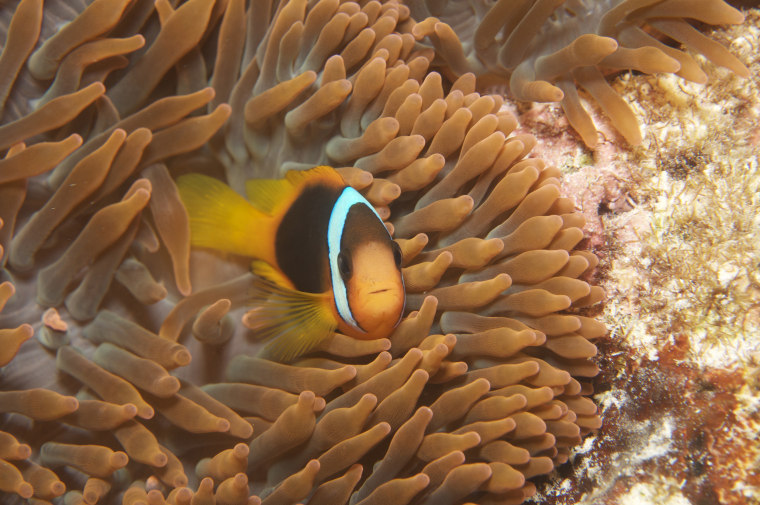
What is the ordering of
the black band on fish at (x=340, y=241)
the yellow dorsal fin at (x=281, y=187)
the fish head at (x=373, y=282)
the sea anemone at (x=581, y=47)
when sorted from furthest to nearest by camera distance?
the sea anemone at (x=581, y=47), the yellow dorsal fin at (x=281, y=187), the black band on fish at (x=340, y=241), the fish head at (x=373, y=282)

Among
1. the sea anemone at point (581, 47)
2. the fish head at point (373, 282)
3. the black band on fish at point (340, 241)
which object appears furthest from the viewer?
the sea anemone at point (581, 47)

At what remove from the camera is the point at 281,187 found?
1606 mm

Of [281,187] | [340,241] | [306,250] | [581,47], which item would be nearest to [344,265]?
[340,241]

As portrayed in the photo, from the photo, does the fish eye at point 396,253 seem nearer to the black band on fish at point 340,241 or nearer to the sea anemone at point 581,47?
the black band on fish at point 340,241

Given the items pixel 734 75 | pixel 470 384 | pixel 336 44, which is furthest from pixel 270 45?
pixel 734 75

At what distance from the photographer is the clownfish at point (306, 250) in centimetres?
128

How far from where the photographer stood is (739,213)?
1677mm

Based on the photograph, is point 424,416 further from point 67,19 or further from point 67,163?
point 67,19

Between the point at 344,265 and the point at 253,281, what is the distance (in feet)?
1.41

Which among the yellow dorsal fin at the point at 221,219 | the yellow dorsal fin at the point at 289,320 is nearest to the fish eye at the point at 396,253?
the yellow dorsal fin at the point at 289,320

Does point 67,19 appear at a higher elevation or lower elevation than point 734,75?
higher

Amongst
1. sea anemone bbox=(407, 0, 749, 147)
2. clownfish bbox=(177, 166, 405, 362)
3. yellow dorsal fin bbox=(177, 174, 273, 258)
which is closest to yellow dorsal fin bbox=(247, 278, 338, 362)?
clownfish bbox=(177, 166, 405, 362)

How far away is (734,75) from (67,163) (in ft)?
6.50

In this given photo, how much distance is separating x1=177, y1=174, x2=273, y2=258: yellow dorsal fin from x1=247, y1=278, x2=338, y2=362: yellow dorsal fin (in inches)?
4.8
